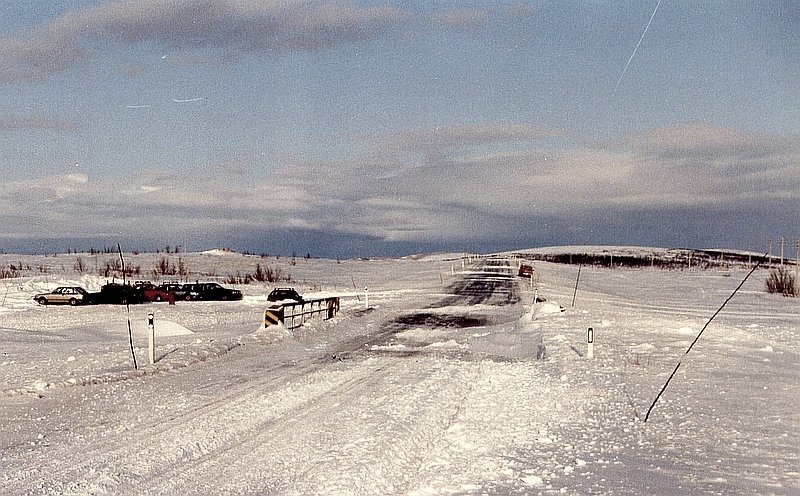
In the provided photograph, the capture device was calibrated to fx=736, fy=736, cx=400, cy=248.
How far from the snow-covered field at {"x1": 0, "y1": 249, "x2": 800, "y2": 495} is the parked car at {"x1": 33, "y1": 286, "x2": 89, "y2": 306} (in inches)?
776

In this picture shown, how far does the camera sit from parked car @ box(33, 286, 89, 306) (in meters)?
41.2

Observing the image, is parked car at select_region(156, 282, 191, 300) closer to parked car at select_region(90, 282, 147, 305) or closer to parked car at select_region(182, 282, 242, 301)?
parked car at select_region(182, 282, 242, 301)

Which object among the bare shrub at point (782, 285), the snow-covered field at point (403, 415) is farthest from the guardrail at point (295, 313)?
the bare shrub at point (782, 285)

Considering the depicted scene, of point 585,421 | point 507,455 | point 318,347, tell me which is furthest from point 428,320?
point 507,455

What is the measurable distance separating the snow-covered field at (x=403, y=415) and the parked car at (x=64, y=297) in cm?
1970

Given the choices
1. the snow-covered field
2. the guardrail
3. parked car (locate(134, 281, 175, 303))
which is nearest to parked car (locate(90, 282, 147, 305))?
parked car (locate(134, 281, 175, 303))

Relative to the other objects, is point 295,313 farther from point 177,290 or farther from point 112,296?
point 177,290

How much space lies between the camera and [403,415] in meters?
10.2

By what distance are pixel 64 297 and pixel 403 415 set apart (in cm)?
3667

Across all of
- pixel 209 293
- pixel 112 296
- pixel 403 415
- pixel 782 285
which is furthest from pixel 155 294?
pixel 782 285

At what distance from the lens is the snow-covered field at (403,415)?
23.9 feet

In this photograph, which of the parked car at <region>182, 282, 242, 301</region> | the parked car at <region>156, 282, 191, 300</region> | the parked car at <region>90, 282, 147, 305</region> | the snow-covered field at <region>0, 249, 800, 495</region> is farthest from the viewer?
the parked car at <region>156, 282, 191, 300</region>

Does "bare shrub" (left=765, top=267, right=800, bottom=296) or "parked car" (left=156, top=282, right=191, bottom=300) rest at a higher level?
"parked car" (left=156, top=282, right=191, bottom=300)

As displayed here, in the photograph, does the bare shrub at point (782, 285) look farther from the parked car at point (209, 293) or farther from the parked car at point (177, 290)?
the parked car at point (177, 290)
